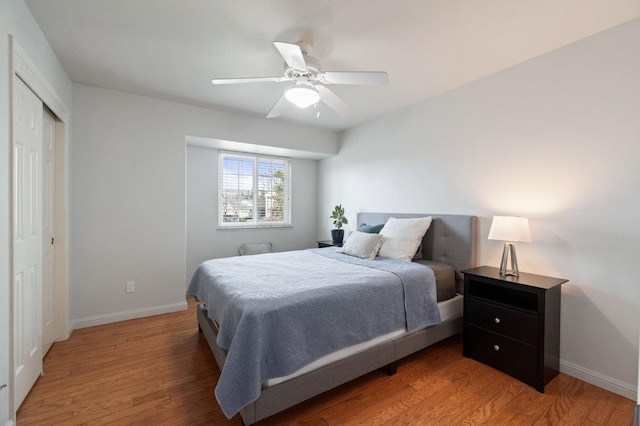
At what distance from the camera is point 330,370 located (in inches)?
69.1

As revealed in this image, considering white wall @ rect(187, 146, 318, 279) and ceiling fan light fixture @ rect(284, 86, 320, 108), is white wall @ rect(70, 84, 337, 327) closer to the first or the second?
white wall @ rect(187, 146, 318, 279)

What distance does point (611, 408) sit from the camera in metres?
1.77

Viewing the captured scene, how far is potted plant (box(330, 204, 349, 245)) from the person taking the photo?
4227 mm

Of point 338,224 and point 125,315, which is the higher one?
point 338,224

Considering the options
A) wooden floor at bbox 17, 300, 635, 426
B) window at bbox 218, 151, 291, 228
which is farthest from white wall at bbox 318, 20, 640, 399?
window at bbox 218, 151, 291, 228

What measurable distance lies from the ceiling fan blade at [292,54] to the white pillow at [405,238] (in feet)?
6.20

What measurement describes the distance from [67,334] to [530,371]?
13.2 feet

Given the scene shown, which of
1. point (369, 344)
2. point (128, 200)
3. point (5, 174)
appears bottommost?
point (369, 344)

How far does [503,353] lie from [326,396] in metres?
1.43

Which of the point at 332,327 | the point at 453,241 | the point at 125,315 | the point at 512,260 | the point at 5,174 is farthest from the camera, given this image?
the point at 125,315

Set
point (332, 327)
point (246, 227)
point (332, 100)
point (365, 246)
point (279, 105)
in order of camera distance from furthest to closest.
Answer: point (246, 227)
point (365, 246)
point (279, 105)
point (332, 100)
point (332, 327)

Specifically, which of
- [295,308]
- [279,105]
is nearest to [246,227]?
[279,105]

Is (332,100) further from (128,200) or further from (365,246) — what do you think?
(128,200)

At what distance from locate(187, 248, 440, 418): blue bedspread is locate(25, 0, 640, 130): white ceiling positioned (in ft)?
5.99
